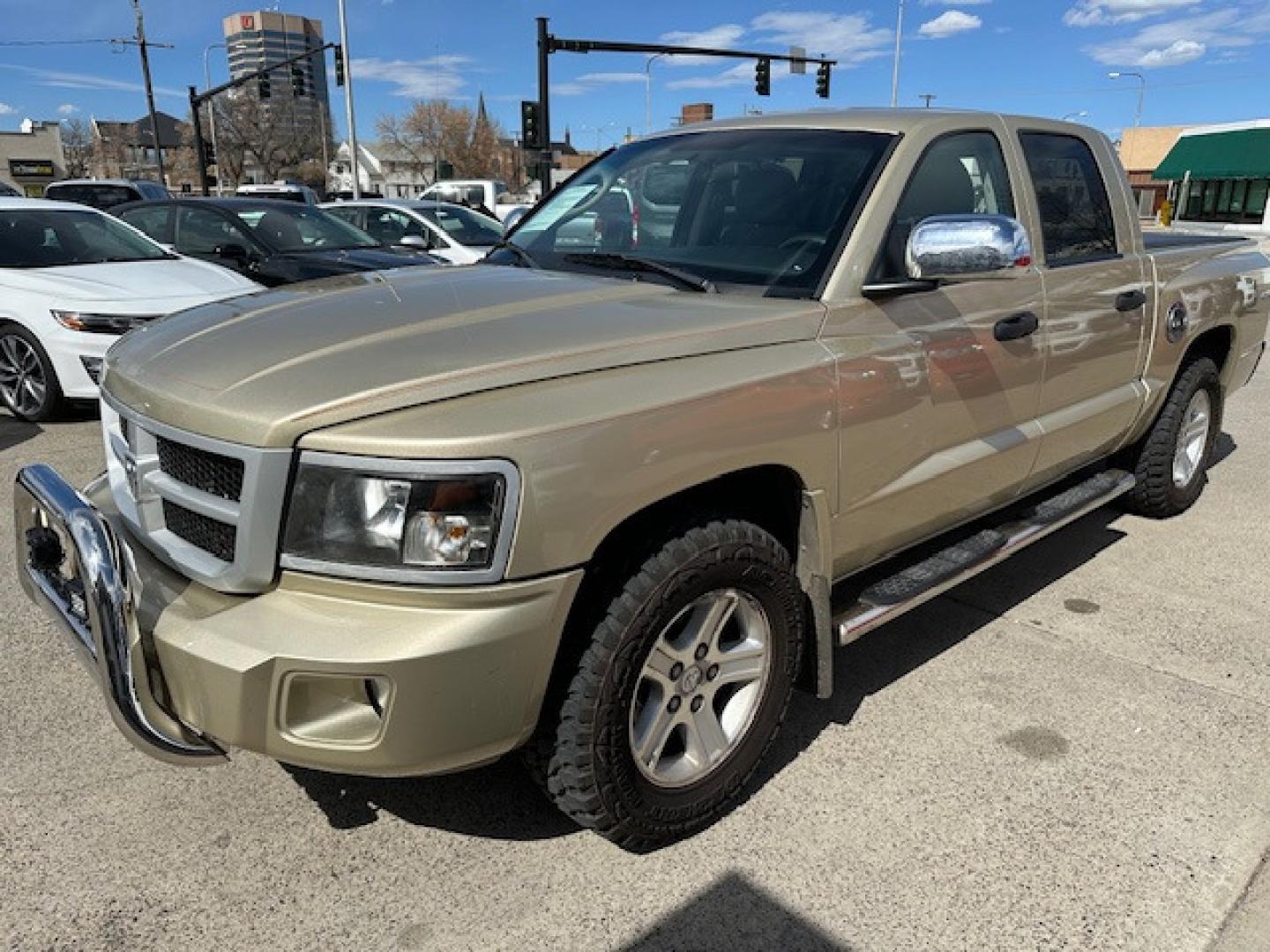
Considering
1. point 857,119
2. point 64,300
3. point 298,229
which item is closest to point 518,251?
point 857,119

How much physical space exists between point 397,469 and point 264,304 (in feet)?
3.61

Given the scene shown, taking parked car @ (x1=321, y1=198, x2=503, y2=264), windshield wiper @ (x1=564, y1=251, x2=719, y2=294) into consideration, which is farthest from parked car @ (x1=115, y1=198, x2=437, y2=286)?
windshield wiper @ (x1=564, y1=251, x2=719, y2=294)

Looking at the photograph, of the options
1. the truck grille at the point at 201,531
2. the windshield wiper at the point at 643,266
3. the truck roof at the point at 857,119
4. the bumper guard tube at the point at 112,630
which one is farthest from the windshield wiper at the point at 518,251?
the bumper guard tube at the point at 112,630

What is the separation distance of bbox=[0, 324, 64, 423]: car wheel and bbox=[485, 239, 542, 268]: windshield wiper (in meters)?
4.46

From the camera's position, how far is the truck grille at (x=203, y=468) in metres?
2.08

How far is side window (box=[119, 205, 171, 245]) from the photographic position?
9.72m

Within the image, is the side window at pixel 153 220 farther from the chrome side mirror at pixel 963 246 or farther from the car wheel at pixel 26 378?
Answer: the chrome side mirror at pixel 963 246

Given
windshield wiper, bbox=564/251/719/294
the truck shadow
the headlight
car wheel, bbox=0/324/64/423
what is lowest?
the truck shadow

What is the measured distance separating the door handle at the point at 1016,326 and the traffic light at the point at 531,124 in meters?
19.8

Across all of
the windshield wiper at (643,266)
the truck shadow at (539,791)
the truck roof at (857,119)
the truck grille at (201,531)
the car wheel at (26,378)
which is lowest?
the truck shadow at (539,791)

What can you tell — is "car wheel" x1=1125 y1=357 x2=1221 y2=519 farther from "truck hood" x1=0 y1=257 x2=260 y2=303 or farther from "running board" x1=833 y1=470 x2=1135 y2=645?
"truck hood" x1=0 y1=257 x2=260 y2=303

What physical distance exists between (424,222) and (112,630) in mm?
10708

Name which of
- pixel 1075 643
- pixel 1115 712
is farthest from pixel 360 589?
pixel 1075 643

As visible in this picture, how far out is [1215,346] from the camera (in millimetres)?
5191
